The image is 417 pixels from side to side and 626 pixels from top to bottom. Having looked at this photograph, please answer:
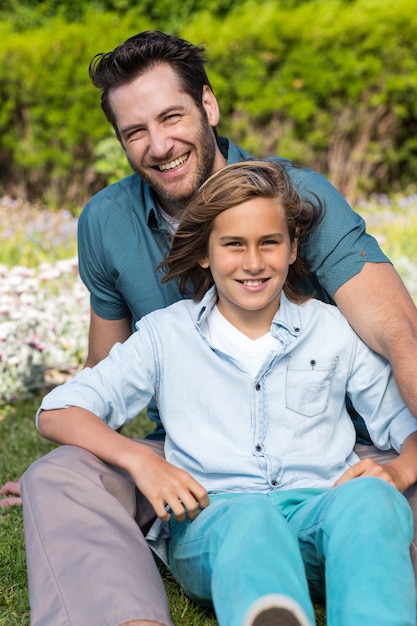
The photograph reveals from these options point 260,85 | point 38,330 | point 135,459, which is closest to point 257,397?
point 135,459

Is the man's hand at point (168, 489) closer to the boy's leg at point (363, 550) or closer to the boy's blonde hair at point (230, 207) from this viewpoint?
the boy's leg at point (363, 550)

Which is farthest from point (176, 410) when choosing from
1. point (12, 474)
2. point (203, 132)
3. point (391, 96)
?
point (391, 96)

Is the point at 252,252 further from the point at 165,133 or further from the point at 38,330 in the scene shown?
the point at 38,330

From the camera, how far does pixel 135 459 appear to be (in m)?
2.31

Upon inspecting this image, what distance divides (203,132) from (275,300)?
67cm

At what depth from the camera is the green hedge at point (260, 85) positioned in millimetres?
8344

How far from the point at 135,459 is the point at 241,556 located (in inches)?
18.8

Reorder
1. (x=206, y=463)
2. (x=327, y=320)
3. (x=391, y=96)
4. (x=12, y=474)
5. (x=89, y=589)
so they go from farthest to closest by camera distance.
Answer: (x=391, y=96) → (x=12, y=474) → (x=327, y=320) → (x=206, y=463) → (x=89, y=589)

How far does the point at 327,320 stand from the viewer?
→ 2.62m

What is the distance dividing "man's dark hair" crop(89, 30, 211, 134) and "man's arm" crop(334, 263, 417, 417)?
83 centimetres

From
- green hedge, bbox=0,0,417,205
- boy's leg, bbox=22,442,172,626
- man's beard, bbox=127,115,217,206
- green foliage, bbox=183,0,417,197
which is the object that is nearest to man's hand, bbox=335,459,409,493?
boy's leg, bbox=22,442,172,626

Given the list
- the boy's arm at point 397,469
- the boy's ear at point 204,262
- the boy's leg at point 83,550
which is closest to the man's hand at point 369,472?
the boy's arm at point 397,469

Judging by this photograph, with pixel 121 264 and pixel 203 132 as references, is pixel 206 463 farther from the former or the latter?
pixel 203 132

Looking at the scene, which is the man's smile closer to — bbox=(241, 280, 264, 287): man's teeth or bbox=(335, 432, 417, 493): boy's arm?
bbox=(241, 280, 264, 287): man's teeth
